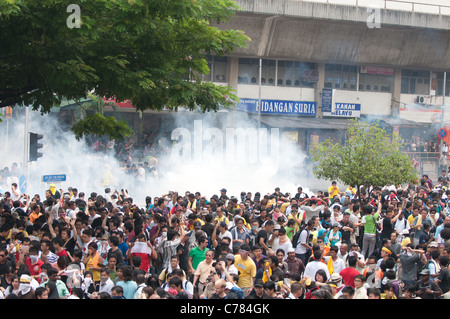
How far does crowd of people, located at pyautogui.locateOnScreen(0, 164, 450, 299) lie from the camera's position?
8.13 metres

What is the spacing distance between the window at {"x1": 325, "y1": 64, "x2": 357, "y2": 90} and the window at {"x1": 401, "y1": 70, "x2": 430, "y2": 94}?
149 inches

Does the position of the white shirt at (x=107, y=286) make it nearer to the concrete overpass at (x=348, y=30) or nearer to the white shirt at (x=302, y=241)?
the white shirt at (x=302, y=241)

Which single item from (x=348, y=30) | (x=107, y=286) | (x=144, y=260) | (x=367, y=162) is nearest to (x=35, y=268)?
(x=107, y=286)

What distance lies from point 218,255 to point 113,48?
4.05m

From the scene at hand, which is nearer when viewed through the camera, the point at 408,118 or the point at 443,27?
the point at 443,27

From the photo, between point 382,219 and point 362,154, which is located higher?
point 362,154

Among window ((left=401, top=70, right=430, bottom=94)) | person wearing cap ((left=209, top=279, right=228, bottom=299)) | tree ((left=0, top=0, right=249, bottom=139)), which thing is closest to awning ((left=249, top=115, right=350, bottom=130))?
window ((left=401, top=70, right=430, bottom=94))

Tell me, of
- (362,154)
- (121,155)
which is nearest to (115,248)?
(362,154)

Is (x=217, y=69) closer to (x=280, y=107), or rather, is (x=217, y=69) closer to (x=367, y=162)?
(x=280, y=107)

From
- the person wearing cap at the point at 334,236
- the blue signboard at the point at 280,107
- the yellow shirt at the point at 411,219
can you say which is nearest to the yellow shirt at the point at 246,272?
the person wearing cap at the point at 334,236

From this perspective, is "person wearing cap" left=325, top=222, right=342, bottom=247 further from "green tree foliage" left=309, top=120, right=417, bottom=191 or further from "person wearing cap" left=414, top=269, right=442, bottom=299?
"green tree foliage" left=309, top=120, right=417, bottom=191

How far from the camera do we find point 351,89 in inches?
1534
